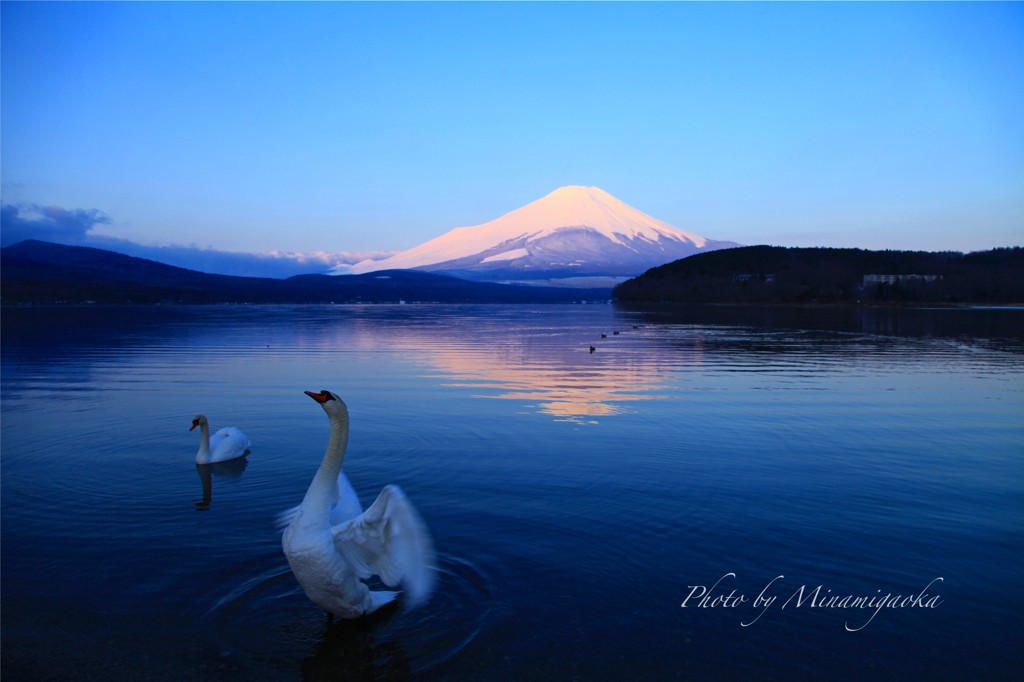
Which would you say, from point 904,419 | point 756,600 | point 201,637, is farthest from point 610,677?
point 904,419

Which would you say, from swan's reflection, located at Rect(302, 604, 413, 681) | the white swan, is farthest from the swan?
the white swan

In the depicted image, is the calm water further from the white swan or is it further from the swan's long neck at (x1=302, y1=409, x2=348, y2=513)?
the swan's long neck at (x1=302, y1=409, x2=348, y2=513)

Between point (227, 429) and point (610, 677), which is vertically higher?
point (227, 429)

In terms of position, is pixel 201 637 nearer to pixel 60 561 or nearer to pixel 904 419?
pixel 60 561

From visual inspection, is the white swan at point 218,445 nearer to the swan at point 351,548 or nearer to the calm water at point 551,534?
the calm water at point 551,534

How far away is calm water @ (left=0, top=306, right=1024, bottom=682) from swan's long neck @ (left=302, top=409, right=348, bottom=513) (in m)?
1.15

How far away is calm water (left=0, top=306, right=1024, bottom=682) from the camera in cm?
607

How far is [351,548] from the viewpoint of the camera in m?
6.44

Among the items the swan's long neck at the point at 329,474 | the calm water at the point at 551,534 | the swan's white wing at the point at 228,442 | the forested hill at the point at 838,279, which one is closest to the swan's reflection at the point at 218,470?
the calm water at the point at 551,534

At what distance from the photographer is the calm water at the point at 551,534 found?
6.07 m

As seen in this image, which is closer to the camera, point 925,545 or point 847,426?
point 925,545

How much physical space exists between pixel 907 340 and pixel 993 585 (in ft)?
122

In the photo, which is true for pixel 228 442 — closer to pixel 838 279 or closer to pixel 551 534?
pixel 551 534

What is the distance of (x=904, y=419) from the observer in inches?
633
